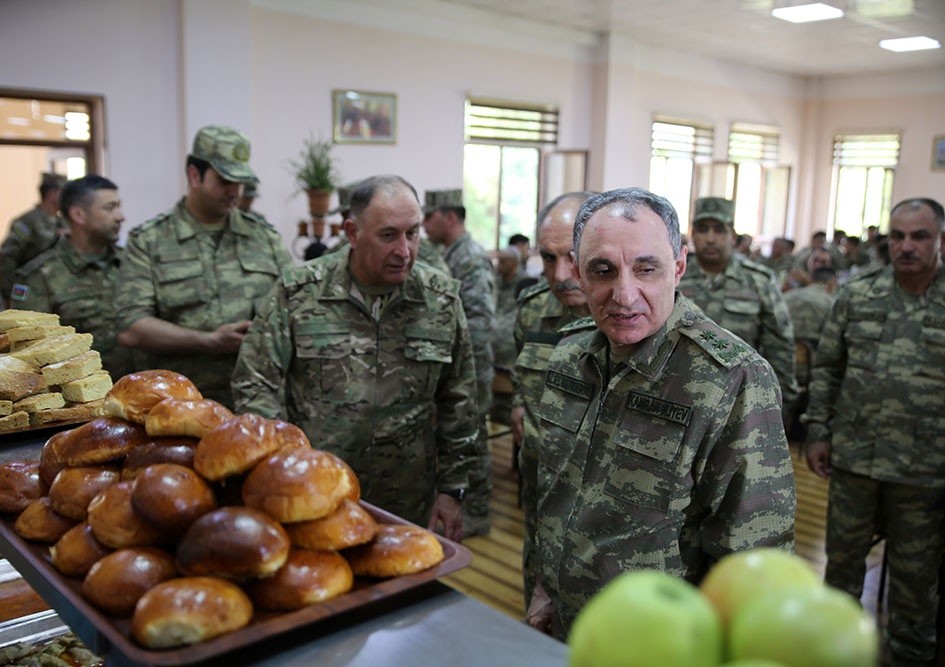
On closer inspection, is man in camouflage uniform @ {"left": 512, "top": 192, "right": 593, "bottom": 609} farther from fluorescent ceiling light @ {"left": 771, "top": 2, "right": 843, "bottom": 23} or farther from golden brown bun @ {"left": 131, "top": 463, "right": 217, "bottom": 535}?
fluorescent ceiling light @ {"left": 771, "top": 2, "right": 843, "bottom": 23}

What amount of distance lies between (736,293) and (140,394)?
3.44 m

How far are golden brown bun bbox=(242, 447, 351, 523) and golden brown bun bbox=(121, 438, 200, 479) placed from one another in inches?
4.5

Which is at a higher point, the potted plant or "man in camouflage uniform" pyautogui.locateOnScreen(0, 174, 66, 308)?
the potted plant

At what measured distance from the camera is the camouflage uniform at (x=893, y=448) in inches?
123

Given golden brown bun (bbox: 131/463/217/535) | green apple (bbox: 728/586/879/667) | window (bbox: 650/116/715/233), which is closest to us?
green apple (bbox: 728/586/879/667)

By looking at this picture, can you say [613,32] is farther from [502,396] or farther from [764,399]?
[764,399]

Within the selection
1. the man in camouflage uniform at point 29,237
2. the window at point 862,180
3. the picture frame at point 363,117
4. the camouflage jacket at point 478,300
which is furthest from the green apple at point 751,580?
the window at point 862,180

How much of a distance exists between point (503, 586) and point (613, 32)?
26.5ft

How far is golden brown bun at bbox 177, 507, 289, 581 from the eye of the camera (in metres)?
0.87

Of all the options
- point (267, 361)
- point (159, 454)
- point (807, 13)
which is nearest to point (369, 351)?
point (267, 361)

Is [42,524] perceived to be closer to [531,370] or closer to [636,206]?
[636,206]

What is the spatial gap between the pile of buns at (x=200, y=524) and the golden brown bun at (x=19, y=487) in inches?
2.1

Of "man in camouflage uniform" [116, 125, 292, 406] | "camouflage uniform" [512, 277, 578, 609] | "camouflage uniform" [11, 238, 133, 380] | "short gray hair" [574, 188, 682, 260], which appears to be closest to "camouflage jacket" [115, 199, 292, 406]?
"man in camouflage uniform" [116, 125, 292, 406]

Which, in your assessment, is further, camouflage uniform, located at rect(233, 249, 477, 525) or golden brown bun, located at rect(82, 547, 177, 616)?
camouflage uniform, located at rect(233, 249, 477, 525)
